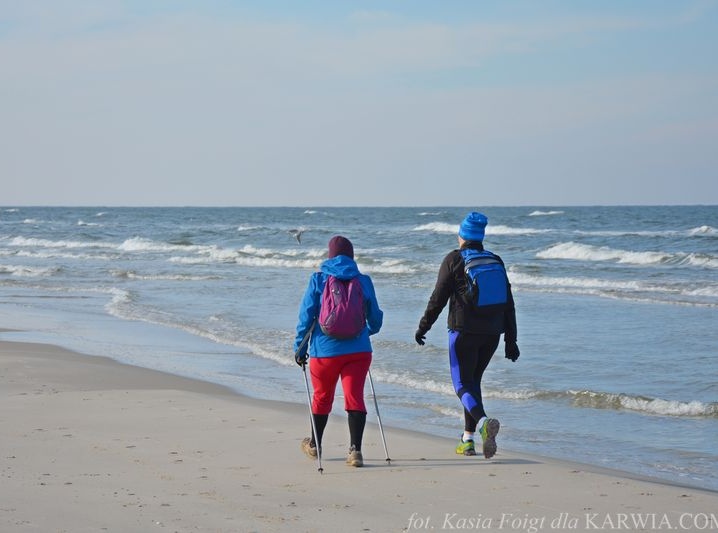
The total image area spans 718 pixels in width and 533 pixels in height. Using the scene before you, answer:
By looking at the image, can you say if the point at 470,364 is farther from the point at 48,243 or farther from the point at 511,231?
the point at 511,231

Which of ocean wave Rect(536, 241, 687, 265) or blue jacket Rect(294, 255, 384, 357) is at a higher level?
blue jacket Rect(294, 255, 384, 357)

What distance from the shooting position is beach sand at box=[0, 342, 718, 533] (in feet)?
16.0

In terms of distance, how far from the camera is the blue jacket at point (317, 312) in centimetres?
602

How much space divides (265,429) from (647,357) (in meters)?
5.64

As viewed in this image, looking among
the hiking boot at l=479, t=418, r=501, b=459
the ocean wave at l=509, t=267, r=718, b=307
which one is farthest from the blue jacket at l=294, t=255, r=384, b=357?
the ocean wave at l=509, t=267, r=718, b=307

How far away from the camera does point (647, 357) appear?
11.2m

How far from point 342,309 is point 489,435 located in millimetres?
1228

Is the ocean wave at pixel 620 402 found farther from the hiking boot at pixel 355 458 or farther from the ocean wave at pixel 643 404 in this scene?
the hiking boot at pixel 355 458

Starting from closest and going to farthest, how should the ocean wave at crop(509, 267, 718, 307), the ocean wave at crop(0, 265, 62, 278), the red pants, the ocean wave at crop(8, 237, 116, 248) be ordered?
the red pants, the ocean wave at crop(509, 267, 718, 307), the ocean wave at crop(0, 265, 62, 278), the ocean wave at crop(8, 237, 116, 248)

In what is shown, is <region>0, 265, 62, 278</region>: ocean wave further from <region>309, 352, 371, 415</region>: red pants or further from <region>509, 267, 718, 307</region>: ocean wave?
<region>309, 352, 371, 415</region>: red pants

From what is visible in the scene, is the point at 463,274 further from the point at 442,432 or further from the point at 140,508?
the point at 140,508

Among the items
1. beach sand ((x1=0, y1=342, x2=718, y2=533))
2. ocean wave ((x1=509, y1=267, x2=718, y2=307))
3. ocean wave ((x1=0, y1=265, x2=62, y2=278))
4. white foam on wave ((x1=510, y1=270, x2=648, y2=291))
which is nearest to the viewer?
beach sand ((x1=0, y1=342, x2=718, y2=533))

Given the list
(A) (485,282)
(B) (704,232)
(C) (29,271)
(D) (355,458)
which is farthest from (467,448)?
(B) (704,232)

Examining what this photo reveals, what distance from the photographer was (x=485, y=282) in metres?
6.29
